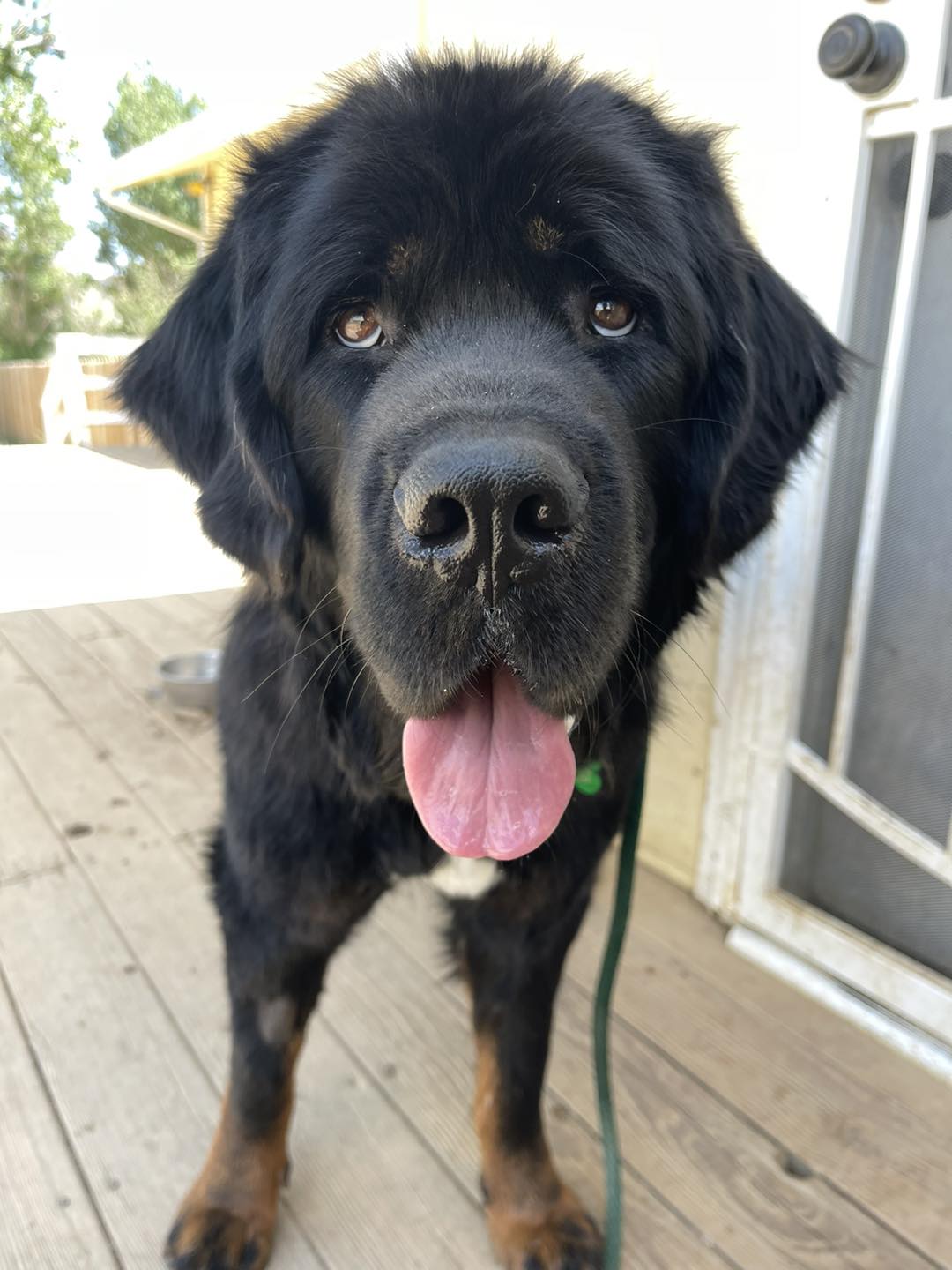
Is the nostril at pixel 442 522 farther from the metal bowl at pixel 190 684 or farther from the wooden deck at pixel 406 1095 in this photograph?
the metal bowl at pixel 190 684

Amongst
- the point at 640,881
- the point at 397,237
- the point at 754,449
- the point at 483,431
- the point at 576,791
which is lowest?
the point at 640,881

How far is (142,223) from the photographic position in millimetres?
15758

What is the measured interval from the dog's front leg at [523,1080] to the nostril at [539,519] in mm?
770

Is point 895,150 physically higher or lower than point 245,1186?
higher

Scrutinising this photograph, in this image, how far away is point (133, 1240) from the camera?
1.54 meters

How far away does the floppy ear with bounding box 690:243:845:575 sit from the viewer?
4.32 feet

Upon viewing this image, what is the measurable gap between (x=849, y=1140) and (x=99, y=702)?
296cm

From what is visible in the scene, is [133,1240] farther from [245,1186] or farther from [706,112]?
[706,112]

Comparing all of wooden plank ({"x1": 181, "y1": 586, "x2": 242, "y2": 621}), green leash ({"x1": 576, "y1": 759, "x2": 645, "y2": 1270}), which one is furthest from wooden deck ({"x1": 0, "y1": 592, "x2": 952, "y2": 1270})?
wooden plank ({"x1": 181, "y1": 586, "x2": 242, "y2": 621})

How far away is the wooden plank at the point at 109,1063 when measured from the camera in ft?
5.27

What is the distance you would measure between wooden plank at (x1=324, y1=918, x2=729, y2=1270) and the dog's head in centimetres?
94

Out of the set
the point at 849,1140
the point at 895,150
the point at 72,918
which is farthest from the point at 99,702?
the point at 895,150

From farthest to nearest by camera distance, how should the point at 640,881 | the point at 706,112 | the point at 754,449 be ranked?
the point at 640,881 → the point at 706,112 → the point at 754,449

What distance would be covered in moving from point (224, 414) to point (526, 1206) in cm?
140
